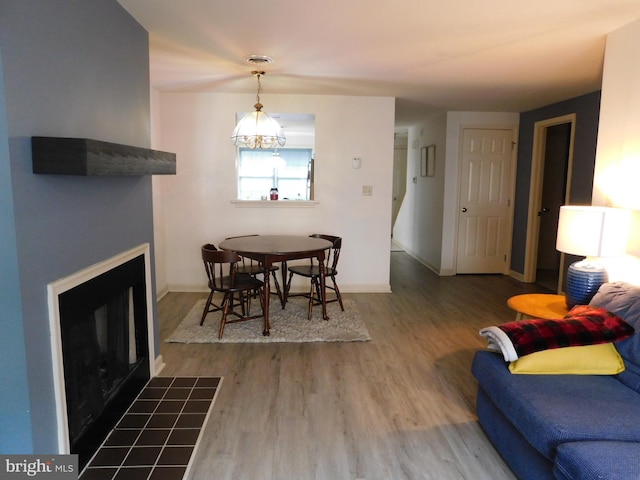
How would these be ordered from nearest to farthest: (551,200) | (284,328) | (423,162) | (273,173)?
(284,328) < (551,200) < (423,162) < (273,173)

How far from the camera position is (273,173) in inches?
386

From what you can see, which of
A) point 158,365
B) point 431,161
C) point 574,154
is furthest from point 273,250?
point 431,161

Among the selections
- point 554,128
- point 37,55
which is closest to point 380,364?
point 37,55

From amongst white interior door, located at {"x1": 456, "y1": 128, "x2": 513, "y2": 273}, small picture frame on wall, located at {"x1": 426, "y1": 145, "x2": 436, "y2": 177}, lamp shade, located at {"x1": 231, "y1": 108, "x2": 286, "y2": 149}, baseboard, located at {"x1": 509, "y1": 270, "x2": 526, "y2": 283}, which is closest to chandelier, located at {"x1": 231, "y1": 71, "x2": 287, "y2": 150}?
lamp shade, located at {"x1": 231, "y1": 108, "x2": 286, "y2": 149}

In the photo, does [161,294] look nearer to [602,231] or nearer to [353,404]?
[353,404]

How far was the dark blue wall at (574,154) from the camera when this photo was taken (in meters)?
4.38

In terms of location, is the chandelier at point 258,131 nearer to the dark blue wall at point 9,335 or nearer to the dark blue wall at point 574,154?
the dark blue wall at point 9,335

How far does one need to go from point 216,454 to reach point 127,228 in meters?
1.30

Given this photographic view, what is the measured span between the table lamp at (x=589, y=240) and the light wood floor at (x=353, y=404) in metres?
0.90

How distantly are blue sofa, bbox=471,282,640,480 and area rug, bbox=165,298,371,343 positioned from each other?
1.52m

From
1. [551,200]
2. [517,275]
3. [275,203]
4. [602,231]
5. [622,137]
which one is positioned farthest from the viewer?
[551,200]

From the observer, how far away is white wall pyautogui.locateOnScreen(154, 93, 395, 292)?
4699 millimetres

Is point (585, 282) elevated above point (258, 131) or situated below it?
below

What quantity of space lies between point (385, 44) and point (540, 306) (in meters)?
2.01
